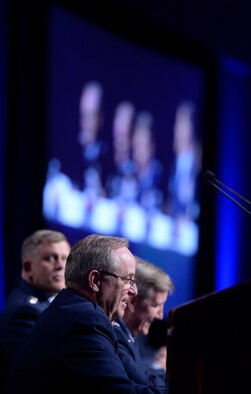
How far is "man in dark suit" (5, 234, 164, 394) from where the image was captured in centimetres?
213

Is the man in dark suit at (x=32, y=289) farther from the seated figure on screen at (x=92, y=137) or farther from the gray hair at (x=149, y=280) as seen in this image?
the seated figure on screen at (x=92, y=137)

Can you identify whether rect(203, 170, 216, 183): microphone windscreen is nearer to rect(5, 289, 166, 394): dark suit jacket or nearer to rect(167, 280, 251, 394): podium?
rect(5, 289, 166, 394): dark suit jacket

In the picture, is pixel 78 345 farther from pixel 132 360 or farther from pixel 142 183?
pixel 142 183

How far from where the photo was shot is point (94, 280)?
7.76 ft

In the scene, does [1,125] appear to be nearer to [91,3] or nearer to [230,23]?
[91,3]

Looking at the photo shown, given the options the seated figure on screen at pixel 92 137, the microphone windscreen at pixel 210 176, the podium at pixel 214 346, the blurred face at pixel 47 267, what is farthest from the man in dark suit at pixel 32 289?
the seated figure on screen at pixel 92 137

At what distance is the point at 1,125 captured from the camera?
17.9 feet

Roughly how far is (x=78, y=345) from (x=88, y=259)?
0.29 metres

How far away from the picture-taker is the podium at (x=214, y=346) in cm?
170

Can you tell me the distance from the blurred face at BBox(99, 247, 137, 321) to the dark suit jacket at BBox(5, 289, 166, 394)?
0.15 meters

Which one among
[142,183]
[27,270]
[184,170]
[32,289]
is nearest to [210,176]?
[32,289]

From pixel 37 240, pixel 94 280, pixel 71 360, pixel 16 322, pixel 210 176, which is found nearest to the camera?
pixel 71 360

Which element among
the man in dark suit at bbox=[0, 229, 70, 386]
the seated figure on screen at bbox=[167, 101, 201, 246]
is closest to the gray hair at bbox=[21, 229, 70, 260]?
the man in dark suit at bbox=[0, 229, 70, 386]

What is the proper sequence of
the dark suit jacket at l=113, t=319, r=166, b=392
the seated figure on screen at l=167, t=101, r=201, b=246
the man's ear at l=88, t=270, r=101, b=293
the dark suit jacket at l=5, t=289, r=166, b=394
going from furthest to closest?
the seated figure on screen at l=167, t=101, r=201, b=246 < the dark suit jacket at l=113, t=319, r=166, b=392 < the man's ear at l=88, t=270, r=101, b=293 < the dark suit jacket at l=5, t=289, r=166, b=394
